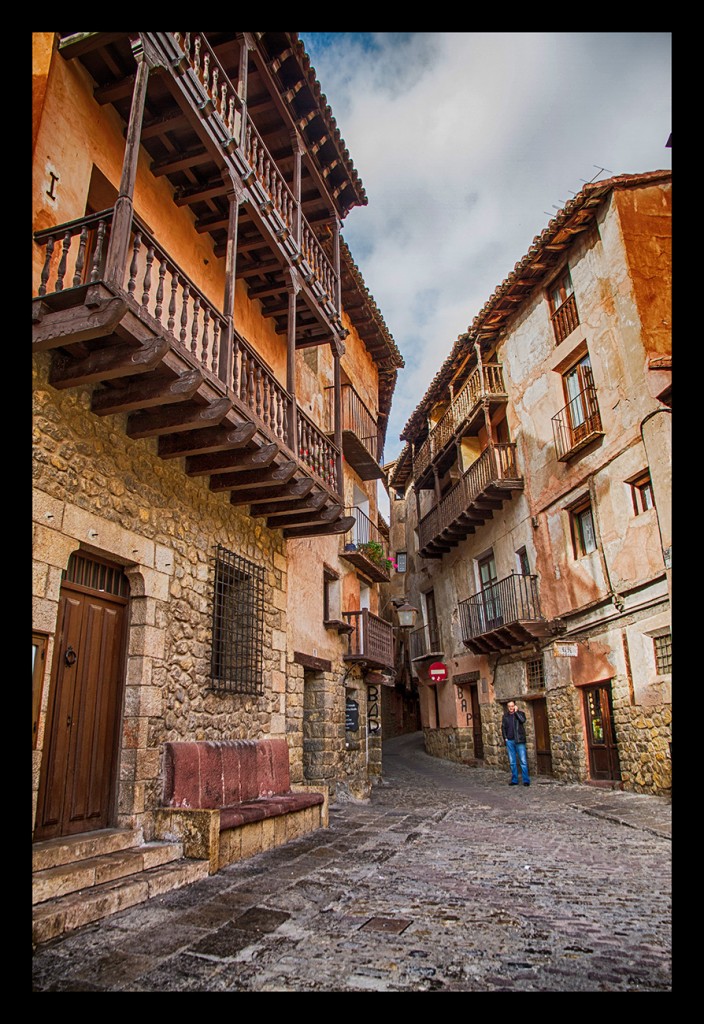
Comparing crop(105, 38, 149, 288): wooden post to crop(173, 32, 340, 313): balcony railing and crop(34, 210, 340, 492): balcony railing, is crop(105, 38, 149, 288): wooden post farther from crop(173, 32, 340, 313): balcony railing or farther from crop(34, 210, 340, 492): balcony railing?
crop(173, 32, 340, 313): balcony railing

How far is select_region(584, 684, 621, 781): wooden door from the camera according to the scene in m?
11.7

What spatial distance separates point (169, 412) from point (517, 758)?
1096 cm

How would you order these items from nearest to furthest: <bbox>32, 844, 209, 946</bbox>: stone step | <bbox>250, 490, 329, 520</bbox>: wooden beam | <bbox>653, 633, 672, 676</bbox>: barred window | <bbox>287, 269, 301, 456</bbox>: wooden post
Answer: <bbox>32, 844, 209, 946</bbox>: stone step < <bbox>287, 269, 301, 456</bbox>: wooden post < <bbox>250, 490, 329, 520</bbox>: wooden beam < <bbox>653, 633, 672, 676</bbox>: barred window

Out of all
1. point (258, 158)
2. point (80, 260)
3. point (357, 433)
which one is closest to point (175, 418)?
point (80, 260)

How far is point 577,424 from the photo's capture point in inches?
525

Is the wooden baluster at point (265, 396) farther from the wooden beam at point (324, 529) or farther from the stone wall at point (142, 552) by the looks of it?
the wooden beam at point (324, 529)

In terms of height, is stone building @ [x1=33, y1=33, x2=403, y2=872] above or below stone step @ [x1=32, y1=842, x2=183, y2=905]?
above

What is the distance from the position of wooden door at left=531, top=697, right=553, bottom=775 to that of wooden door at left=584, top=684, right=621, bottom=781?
173cm

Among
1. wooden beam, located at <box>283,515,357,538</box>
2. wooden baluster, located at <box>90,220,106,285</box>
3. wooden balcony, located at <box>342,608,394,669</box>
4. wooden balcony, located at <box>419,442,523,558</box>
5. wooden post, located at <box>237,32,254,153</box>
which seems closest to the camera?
wooden baluster, located at <box>90,220,106,285</box>

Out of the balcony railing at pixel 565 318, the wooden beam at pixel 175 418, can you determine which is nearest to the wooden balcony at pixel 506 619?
the balcony railing at pixel 565 318

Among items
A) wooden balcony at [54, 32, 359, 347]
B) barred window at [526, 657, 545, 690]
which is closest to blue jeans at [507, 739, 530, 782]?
barred window at [526, 657, 545, 690]

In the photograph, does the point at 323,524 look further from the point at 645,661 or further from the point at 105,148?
the point at 645,661

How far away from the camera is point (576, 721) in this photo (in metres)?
12.6
